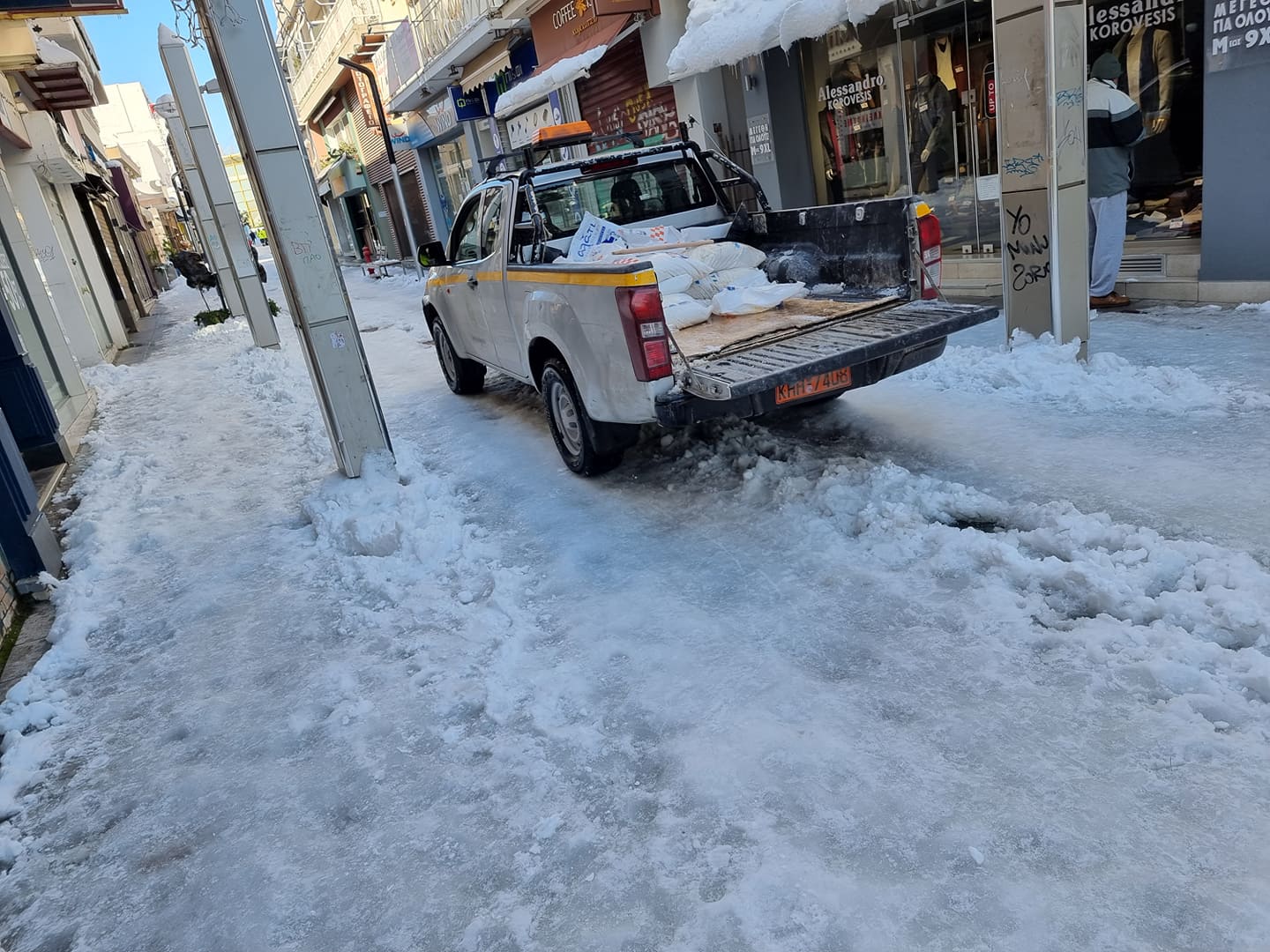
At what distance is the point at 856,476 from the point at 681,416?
109cm

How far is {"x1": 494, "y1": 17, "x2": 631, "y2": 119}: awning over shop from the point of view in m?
13.6

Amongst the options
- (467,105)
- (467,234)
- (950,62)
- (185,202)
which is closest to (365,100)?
(185,202)

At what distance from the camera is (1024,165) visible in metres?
6.01

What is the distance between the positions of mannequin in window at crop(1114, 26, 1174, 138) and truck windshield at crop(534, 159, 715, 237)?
5034mm

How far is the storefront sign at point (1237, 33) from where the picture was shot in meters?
6.54

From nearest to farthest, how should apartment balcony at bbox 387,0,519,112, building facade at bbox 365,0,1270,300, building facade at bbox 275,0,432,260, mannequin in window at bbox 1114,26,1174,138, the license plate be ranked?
1. the license plate
2. building facade at bbox 365,0,1270,300
3. mannequin in window at bbox 1114,26,1174,138
4. apartment balcony at bbox 387,0,519,112
5. building facade at bbox 275,0,432,260

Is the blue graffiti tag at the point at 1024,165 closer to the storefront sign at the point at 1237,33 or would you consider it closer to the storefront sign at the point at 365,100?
the storefront sign at the point at 1237,33

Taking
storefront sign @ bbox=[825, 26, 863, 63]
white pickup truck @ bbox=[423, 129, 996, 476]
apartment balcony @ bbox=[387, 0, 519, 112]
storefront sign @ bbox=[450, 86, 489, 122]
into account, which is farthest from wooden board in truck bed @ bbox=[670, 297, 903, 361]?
storefront sign @ bbox=[450, 86, 489, 122]

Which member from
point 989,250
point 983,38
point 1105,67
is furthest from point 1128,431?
point 983,38

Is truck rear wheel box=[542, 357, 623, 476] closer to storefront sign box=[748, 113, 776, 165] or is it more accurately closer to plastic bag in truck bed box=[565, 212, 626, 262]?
plastic bag in truck bed box=[565, 212, 626, 262]

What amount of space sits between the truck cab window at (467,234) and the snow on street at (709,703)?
2.40 meters

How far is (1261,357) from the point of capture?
5758 millimetres

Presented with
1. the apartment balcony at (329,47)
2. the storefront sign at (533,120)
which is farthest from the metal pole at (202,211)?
the storefront sign at (533,120)

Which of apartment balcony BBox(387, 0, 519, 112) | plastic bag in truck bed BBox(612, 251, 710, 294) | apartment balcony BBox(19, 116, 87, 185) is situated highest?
apartment balcony BBox(387, 0, 519, 112)
